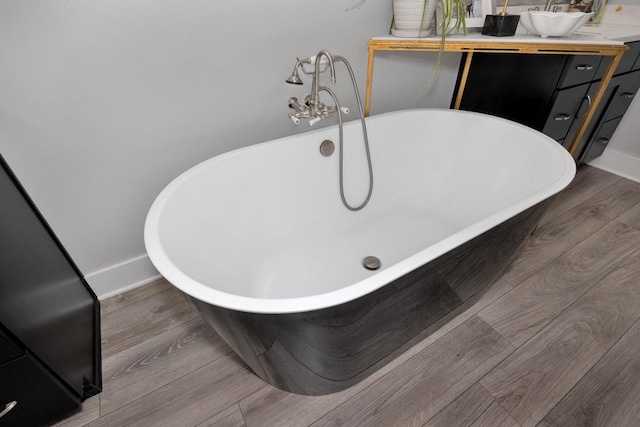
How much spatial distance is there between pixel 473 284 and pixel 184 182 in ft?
3.28

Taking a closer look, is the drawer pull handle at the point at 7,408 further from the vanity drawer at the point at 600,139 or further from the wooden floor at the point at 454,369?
the vanity drawer at the point at 600,139

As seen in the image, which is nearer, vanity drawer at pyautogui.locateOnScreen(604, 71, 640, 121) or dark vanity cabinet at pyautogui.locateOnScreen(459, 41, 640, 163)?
dark vanity cabinet at pyautogui.locateOnScreen(459, 41, 640, 163)

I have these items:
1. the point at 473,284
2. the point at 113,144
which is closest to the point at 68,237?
the point at 113,144

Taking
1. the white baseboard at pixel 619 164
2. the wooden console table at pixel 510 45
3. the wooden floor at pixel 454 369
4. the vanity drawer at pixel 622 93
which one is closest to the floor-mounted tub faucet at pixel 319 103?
the wooden console table at pixel 510 45

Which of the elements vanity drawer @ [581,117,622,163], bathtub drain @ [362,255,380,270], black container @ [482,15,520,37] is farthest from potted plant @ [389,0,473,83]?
vanity drawer @ [581,117,622,163]

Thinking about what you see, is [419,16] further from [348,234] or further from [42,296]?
[42,296]

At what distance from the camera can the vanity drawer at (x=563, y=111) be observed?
1.42 m

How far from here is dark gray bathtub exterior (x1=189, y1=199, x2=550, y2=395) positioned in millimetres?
661

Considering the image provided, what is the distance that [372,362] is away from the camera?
0.94 metres

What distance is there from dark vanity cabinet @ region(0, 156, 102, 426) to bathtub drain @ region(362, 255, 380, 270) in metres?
0.99

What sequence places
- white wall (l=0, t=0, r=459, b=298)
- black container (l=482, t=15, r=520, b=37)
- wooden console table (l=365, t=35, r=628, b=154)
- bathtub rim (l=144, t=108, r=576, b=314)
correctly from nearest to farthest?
bathtub rim (l=144, t=108, r=576, b=314) → white wall (l=0, t=0, r=459, b=298) → wooden console table (l=365, t=35, r=628, b=154) → black container (l=482, t=15, r=520, b=37)

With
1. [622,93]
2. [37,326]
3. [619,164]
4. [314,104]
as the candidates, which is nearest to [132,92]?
[314,104]

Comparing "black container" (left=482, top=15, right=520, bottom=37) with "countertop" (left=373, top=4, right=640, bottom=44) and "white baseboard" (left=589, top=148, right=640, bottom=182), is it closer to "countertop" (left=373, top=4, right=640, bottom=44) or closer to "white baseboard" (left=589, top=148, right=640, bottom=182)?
"countertop" (left=373, top=4, right=640, bottom=44)

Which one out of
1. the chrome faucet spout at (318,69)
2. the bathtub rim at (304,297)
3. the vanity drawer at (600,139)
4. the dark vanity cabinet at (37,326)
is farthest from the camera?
the vanity drawer at (600,139)
